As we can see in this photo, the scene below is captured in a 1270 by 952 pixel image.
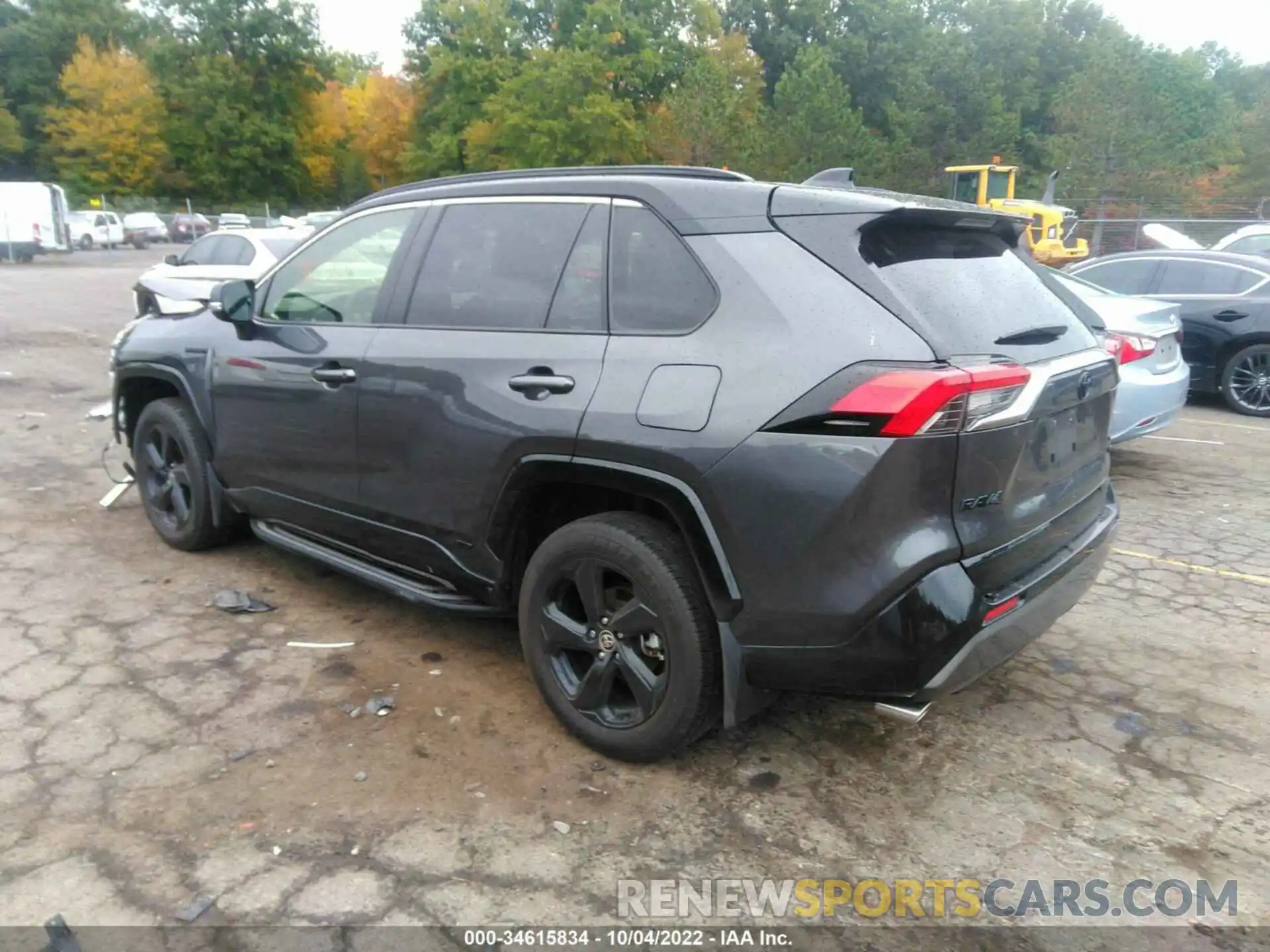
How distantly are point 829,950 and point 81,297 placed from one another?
2126 centimetres

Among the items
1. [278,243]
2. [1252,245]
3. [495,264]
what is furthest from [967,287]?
[1252,245]

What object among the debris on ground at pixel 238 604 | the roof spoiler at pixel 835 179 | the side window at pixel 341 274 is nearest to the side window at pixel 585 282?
the roof spoiler at pixel 835 179

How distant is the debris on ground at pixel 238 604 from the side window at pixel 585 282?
2074 millimetres

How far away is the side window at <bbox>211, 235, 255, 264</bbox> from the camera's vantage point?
39.5ft

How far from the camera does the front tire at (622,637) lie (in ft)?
9.50

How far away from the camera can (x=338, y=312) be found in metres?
4.00

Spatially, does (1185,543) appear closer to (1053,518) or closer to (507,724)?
(1053,518)

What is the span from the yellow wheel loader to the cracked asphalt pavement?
20.0m

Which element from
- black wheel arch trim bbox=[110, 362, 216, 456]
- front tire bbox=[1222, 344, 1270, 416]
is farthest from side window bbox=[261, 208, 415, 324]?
front tire bbox=[1222, 344, 1270, 416]

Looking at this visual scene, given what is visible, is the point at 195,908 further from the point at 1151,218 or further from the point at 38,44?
the point at 38,44

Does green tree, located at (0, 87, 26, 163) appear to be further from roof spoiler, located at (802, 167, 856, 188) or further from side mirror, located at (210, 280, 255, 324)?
roof spoiler, located at (802, 167, 856, 188)

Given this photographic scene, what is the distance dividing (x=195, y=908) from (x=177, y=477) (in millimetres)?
2900

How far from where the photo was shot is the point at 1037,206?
23.6 m

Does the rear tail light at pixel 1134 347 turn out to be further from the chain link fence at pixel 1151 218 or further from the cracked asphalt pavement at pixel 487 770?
the chain link fence at pixel 1151 218
